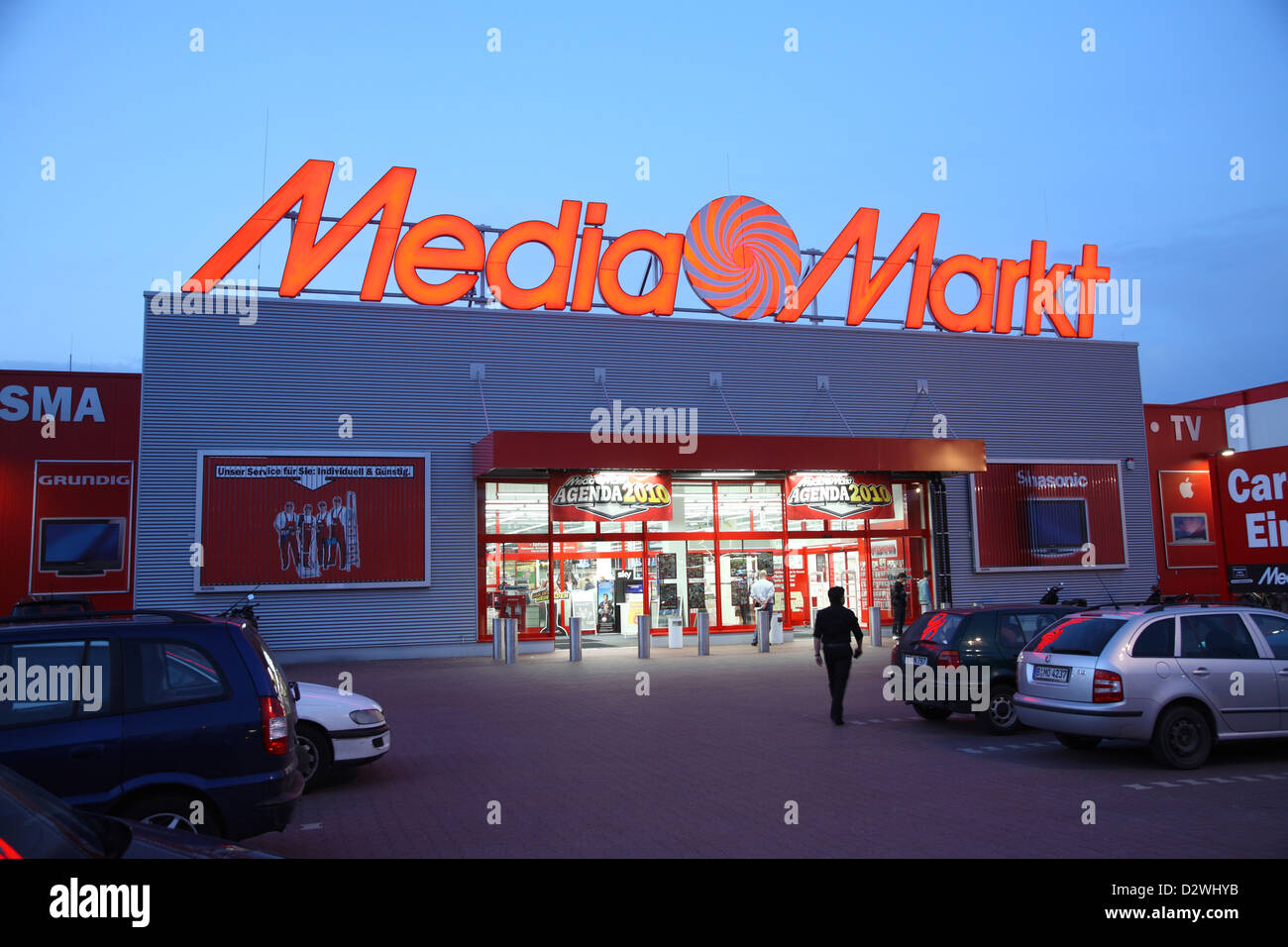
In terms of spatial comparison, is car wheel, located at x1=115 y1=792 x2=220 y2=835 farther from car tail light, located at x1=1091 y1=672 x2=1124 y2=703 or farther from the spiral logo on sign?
the spiral logo on sign

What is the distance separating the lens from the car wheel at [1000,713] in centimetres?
1129

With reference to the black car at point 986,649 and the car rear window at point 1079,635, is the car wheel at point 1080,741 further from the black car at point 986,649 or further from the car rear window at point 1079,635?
the car rear window at point 1079,635

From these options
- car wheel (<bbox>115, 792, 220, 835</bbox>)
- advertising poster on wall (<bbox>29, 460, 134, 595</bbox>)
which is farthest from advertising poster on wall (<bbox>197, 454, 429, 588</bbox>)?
car wheel (<bbox>115, 792, 220, 835</bbox>)

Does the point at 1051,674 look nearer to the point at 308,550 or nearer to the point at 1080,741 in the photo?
the point at 1080,741

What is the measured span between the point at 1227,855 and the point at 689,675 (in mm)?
11897

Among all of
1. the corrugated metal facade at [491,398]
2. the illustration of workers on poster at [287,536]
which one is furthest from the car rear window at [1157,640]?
the illustration of workers on poster at [287,536]

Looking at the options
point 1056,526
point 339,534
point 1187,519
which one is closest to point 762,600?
point 1056,526

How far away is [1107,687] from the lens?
8.91 metres

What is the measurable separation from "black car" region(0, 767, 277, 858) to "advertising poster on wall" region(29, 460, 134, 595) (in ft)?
69.2

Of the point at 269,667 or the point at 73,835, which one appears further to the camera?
the point at 269,667

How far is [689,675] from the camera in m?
17.5

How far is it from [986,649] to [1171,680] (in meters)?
2.68

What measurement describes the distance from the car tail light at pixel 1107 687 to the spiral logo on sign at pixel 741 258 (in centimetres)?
1657
